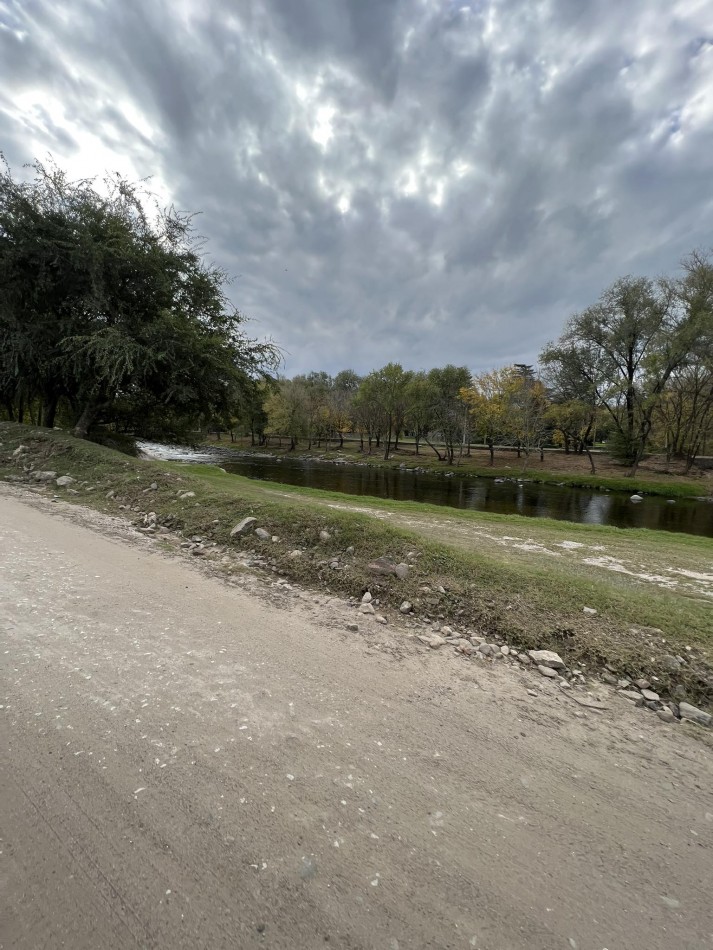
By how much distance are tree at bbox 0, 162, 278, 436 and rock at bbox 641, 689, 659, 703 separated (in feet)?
50.4

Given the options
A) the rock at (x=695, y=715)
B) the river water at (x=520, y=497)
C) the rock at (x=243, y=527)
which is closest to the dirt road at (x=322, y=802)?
the rock at (x=695, y=715)

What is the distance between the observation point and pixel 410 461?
46.0 metres

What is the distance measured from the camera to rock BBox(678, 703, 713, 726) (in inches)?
123

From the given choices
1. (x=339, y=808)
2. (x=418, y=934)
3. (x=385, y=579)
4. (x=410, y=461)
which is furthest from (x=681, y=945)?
(x=410, y=461)

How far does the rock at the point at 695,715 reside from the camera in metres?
3.12

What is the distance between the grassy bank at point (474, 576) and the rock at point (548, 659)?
126 millimetres

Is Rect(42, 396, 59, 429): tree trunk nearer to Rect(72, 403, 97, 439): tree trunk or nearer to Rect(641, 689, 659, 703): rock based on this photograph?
Rect(72, 403, 97, 439): tree trunk

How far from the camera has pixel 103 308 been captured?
15742 mm

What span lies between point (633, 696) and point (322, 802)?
2891 mm

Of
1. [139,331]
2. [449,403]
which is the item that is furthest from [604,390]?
[139,331]

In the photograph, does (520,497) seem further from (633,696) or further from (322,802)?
(322,802)

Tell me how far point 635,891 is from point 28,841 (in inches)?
114

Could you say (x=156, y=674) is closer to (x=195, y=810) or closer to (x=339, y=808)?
(x=195, y=810)

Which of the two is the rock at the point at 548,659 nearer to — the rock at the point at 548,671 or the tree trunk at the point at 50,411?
the rock at the point at 548,671
